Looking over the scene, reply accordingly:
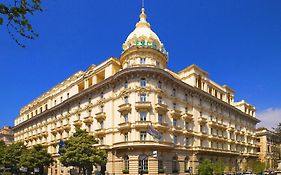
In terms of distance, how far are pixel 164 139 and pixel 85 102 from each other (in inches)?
711

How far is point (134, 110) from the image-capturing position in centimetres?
4731

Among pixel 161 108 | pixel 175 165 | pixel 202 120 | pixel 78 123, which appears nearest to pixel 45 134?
pixel 78 123

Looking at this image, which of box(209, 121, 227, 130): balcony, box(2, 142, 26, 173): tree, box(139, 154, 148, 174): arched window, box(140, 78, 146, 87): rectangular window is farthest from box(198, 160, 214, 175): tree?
box(2, 142, 26, 173): tree

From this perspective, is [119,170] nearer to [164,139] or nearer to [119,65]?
[164,139]

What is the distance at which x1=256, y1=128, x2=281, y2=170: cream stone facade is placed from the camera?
9268cm

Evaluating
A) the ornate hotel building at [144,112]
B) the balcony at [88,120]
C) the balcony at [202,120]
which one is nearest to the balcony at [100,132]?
the ornate hotel building at [144,112]

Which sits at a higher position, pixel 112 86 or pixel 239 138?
pixel 112 86

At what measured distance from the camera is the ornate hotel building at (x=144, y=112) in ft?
154

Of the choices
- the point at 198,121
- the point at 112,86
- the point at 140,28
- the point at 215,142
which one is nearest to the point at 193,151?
the point at 198,121

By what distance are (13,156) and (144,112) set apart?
35.4 m

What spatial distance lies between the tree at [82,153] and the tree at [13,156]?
25112 millimetres

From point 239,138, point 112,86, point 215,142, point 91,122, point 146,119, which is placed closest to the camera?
point 146,119

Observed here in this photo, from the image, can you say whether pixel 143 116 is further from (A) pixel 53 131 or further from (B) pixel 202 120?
(A) pixel 53 131

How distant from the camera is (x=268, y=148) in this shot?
95500 mm
